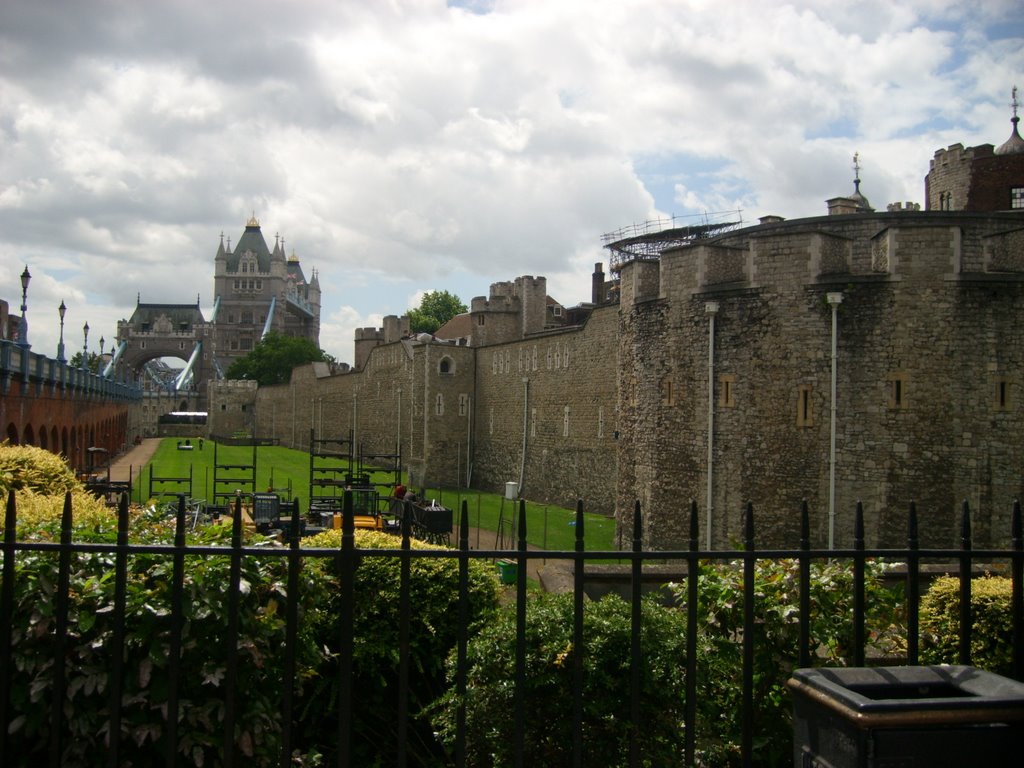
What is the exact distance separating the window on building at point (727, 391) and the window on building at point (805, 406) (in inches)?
53.4

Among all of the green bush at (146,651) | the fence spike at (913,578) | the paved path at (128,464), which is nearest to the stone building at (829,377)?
the fence spike at (913,578)

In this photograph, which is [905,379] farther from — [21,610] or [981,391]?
[21,610]

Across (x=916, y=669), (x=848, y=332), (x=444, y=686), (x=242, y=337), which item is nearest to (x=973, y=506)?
(x=848, y=332)

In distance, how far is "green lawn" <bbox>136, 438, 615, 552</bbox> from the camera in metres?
25.6

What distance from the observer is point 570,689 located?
530 cm

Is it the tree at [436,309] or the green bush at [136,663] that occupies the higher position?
the tree at [436,309]

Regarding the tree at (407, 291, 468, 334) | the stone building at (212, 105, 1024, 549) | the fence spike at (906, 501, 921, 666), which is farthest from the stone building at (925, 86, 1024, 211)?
the tree at (407, 291, 468, 334)

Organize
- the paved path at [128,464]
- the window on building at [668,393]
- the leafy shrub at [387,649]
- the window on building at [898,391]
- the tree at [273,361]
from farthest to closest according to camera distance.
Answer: the tree at [273,361] < the paved path at [128,464] < the window on building at [668,393] < the window on building at [898,391] < the leafy shrub at [387,649]

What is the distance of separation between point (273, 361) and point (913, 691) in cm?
10083

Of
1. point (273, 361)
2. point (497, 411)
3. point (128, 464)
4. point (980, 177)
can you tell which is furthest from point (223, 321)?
point (980, 177)

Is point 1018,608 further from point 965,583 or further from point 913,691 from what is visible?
point 913,691

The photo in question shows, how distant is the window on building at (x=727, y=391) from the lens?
17.5 metres

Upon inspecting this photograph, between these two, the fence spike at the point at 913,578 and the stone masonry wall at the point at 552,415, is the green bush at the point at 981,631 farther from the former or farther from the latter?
the stone masonry wall at the point at 552,415

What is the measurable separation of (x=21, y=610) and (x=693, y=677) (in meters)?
3.16
